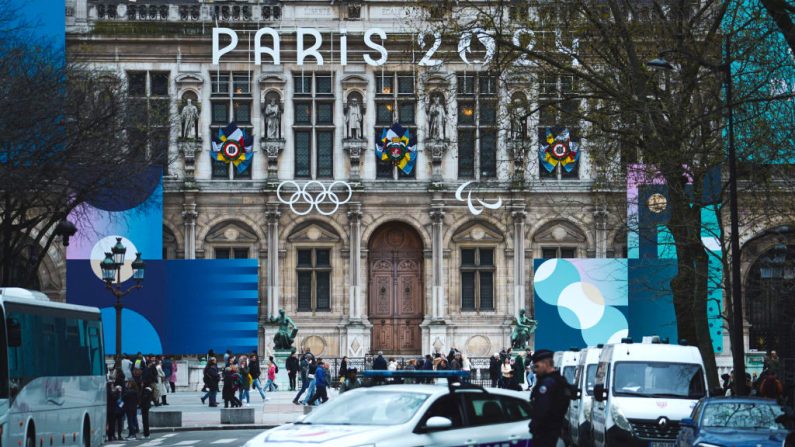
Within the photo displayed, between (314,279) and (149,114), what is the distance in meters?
12.6

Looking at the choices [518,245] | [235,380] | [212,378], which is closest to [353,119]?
[518,245]

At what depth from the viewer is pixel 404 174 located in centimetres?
6053

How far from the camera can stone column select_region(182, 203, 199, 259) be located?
195ft

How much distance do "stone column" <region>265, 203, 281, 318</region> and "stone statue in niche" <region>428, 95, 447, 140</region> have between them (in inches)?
264

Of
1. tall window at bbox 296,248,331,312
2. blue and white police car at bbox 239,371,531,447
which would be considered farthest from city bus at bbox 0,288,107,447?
tall window at bbox 296,248,331,312

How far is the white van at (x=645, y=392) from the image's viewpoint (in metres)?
25.4

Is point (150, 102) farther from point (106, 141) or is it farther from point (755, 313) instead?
point (755, 313)

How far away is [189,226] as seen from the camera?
195 ft

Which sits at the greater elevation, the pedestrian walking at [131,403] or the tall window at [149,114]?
the tall window at [149,114]

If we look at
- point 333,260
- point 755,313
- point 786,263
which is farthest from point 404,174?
point 786,263

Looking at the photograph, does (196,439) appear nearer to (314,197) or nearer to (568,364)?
(568,364)

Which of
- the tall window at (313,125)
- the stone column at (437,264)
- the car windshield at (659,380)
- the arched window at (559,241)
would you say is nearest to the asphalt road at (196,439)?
the car windshield at (659,380)

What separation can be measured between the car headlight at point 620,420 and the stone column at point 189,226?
3540 centimetres

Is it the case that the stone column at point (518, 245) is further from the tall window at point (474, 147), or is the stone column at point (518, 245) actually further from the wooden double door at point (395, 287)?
the wooden double door at point (395, 287)
